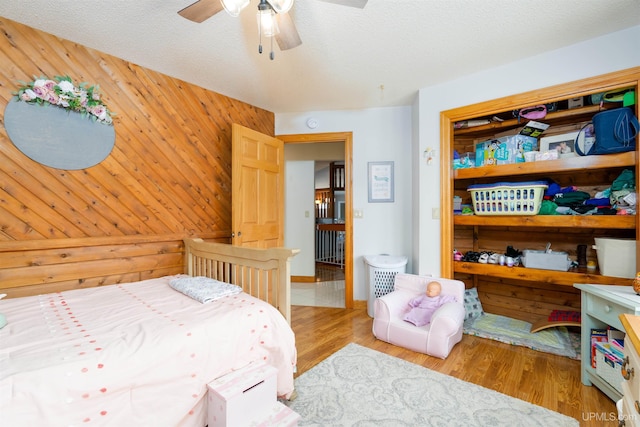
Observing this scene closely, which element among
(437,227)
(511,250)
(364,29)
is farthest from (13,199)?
(511,250)

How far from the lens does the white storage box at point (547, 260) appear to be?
2324 millimetres

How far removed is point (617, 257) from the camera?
2.02 meters

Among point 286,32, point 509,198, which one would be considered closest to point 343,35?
point 286,32

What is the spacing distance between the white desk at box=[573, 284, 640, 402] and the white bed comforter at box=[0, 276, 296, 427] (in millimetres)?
1859

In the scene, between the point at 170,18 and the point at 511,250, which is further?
the point at 511,250

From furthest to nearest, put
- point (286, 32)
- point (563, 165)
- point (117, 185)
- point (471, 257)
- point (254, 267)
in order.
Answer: point (471, 257) → point (117, 185) → point (563, 165) → point (254, 267) → point (286, 32)

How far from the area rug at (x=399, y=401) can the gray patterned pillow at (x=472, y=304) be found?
1.14 metres

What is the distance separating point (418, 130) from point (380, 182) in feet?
2.42

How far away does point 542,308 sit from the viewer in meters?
2.77

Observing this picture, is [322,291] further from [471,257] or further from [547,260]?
[547,260]

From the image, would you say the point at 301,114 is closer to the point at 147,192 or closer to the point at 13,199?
the point at 147,192

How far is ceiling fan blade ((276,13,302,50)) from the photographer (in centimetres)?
153

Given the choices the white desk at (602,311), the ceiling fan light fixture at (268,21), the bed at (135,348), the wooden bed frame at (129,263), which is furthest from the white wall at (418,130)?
the ceiling fan light fixture at (268,21)

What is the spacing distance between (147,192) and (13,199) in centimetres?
80
